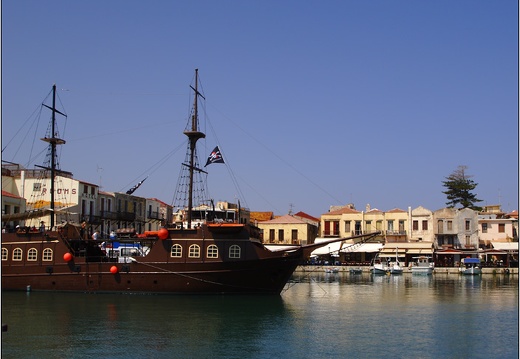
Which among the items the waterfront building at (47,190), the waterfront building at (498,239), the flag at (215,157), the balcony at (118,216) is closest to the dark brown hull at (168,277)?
the flag at (215,157)

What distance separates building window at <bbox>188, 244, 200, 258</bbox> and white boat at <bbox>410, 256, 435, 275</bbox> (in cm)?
3654

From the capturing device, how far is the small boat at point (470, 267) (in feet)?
215

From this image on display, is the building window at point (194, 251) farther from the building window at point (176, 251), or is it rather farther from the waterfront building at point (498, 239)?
the waterfront building at point (498, 239)

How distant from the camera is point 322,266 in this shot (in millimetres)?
73562

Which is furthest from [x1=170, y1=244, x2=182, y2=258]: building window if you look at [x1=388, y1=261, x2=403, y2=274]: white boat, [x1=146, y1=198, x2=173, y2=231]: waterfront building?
[x1=388, y1=261, x2=403, y2=274]: white boat

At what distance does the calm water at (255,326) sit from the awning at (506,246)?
3635 cm

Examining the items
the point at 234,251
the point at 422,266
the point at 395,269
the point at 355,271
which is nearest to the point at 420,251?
the point at 422,266

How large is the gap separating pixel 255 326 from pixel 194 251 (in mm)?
10610

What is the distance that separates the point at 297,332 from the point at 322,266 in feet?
164

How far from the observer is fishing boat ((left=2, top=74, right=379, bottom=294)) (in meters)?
35.1

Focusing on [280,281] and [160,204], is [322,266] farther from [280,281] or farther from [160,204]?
[280,281]

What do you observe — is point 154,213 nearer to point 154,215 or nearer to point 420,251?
point 154,215

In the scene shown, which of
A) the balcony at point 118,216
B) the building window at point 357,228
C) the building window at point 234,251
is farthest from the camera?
the building window at point 357,228

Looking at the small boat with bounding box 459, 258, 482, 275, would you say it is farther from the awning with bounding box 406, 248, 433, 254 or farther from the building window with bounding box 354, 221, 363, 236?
the building window with bounding box 354, 221, 363, 236
